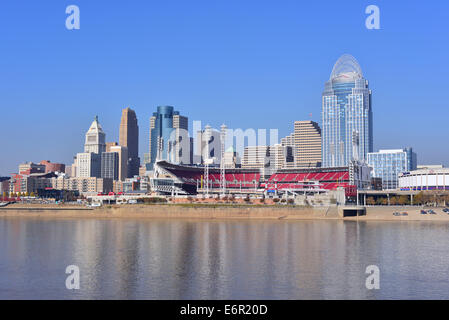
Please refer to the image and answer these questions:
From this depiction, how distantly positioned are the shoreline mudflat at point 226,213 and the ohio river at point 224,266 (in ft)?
131

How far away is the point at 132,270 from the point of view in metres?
46.3

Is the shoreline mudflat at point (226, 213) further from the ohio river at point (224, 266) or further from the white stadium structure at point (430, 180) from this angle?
the white stadium structure at point (430, 180)

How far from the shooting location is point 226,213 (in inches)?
4892

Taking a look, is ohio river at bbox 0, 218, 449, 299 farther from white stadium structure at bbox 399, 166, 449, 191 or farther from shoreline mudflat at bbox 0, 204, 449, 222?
white stadium structure at bbox 399, 166, 449, 191

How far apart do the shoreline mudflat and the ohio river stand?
39.9 metres

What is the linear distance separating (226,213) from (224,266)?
75650 mm

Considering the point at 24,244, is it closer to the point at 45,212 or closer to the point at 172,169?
the point at 45,212

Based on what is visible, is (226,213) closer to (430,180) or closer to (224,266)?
(430,180)

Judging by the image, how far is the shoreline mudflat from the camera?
117 m

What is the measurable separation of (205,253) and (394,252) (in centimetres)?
2153

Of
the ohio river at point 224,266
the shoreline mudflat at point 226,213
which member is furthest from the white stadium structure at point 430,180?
the ohio river at point 224,266

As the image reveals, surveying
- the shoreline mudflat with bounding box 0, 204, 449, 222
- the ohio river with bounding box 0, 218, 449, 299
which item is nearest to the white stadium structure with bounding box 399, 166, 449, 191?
the shoreline mudflat with bounding box 0, 204, 449, 222

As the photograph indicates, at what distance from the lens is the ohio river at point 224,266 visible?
38250mm

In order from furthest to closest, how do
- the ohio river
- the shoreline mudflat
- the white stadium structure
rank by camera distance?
the white stadium structure < the shoreline mudflat < the ohio river
